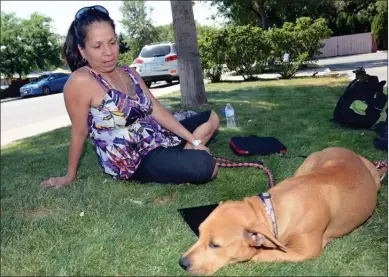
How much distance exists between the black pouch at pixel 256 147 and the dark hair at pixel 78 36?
1961mm

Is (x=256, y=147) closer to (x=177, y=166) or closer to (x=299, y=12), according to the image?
(x=177, y=166)

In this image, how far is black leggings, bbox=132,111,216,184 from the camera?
3.81 meters

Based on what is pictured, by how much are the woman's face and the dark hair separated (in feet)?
0.14

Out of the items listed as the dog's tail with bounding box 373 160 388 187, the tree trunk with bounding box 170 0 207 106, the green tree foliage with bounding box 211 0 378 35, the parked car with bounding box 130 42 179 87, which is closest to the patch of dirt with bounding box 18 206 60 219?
the dog's tail with bounding box 373 160 388 187

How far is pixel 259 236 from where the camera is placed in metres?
2.35

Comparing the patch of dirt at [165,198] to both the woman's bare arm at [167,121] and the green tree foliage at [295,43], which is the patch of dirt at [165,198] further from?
the green tree foliage at [295,43]

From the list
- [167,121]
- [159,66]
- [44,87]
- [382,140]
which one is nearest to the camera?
[167,121]

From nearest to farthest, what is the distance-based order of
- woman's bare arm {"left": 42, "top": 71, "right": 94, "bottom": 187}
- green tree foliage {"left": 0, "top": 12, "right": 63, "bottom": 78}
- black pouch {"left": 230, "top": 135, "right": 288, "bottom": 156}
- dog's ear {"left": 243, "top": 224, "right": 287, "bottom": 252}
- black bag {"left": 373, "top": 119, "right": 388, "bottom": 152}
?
dog's ear {"left": 243, "top": 224, "right": 287, "bottom": 252} < woman's bare arm {"left": 42, "top": 71, "right": 94, "bottom": 187} < black bag {"left": 373, "top": 119, "right": 388, "bottom": 152} < black pouch {"left": 230, "top": 135, "right": 288, "bottom": 156} < green tree foliage {"left": 0, "top": 12, "right": 63, "bottom": 78}

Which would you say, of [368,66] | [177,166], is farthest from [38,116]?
[368,66]

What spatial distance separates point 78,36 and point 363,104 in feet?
12.1

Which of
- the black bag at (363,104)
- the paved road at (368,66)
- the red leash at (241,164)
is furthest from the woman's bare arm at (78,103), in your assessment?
the paved road at (368,66)

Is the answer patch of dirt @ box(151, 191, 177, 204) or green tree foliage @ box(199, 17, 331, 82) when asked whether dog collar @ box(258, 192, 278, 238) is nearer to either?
patch of dirt @ box(151, 191, 177, 204)

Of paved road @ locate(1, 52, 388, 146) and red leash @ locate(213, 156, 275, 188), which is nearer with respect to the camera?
red leash @ locate(213, 156, 275, 188)

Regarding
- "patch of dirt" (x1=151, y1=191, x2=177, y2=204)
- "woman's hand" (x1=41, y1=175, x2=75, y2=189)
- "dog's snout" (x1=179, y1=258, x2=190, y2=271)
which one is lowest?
"patch of dirt" (x1=151, y1=191, x2=177, y2=204)
